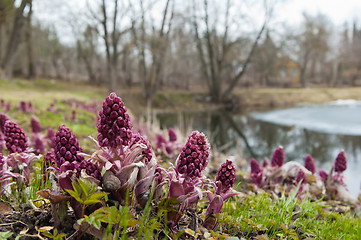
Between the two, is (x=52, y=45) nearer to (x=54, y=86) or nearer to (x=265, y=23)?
(x=54, y=86)

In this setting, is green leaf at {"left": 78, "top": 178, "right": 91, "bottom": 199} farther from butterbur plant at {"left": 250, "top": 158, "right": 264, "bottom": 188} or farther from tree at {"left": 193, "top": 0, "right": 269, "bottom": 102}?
tree at {"left": 193, "top": 0, "right": 269, "bottom": 102}

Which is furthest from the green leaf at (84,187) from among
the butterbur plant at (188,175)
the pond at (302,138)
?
the pond at (302,138)

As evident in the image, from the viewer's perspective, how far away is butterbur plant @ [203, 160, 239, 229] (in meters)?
1.97

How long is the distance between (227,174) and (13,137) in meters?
1.78

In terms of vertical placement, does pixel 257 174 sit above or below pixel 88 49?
below

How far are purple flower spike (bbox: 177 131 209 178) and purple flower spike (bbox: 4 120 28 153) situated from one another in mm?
1455

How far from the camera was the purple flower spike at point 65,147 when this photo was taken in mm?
1743

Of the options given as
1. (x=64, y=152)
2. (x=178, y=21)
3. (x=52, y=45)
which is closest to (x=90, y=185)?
(x=64, y=152)

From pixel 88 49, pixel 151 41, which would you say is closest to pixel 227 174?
pixel 151 41

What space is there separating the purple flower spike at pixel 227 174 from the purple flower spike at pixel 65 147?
3.13ft

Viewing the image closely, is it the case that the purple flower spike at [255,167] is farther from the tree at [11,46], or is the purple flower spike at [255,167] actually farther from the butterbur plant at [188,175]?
the tree at [11,46]

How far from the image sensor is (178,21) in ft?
91.1

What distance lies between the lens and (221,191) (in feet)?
6.66

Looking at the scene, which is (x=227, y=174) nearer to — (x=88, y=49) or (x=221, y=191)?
(x=221, y=191)
